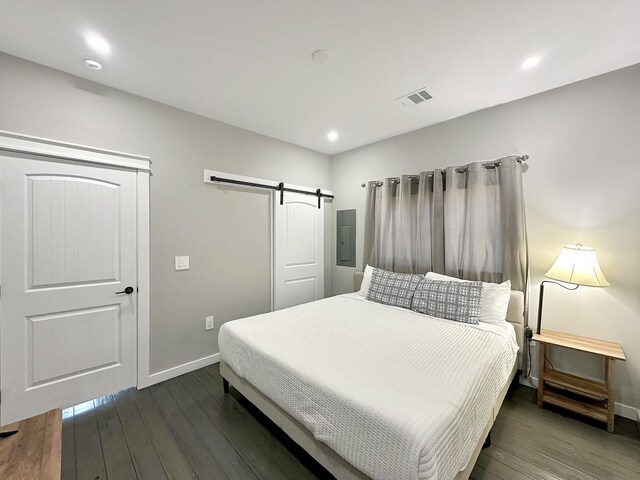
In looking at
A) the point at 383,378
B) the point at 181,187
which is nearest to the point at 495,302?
the point at 383,378

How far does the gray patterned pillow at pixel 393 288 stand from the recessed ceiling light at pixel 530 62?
197 cm

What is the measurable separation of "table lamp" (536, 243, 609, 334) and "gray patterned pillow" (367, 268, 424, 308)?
1111mm

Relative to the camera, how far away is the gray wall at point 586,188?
2002 millimetres

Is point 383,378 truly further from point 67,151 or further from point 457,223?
point 67,151

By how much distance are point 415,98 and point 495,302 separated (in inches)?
78.8

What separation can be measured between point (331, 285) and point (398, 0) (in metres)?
3.52

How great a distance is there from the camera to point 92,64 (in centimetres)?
197

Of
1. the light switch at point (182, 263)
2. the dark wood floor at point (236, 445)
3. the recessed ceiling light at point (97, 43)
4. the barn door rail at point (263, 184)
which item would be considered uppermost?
the recessed ceiling light at point (97, 43)

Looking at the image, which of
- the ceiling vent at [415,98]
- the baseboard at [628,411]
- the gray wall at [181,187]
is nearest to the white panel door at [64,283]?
the gray wall at [181,187]

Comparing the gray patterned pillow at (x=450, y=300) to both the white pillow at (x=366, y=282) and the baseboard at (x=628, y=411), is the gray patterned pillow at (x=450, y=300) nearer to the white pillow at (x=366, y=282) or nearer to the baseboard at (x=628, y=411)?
the white pillow at (x=366, y=282)

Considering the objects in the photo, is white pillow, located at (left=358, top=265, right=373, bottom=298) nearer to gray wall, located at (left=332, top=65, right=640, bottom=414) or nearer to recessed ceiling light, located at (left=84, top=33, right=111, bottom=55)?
gray wall, located at (left=332, top=65, right=640, bottom=414)

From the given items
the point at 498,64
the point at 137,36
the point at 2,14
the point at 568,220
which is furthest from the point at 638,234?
the point at 2,14

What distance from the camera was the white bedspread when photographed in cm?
111

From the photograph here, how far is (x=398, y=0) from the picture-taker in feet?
4.69
